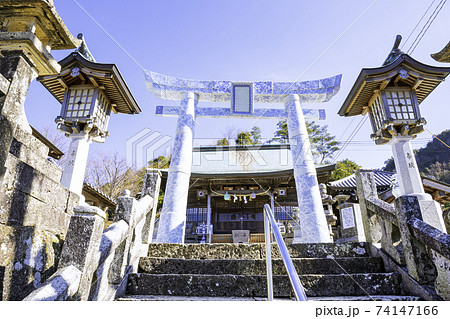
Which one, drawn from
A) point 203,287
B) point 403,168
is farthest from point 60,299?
point 403,168

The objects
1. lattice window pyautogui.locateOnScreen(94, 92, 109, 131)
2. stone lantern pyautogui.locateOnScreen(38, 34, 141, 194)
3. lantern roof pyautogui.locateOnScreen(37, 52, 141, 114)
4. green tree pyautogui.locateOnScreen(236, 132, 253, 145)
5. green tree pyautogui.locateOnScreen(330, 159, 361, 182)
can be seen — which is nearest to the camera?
stone lantern pyautogui.locateOnScreen(38, 34, 141, 194)

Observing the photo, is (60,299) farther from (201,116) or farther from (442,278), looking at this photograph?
(201,116)

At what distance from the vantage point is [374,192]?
4211 mm

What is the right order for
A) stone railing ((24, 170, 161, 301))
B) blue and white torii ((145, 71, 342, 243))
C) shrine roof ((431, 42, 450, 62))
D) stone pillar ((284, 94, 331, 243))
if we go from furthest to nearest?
1. blue and white torii ((145, 71, 342, 243))
2. stone pillar ((284, 94, 331, 243))
3. shrine roof ((431, 42, 450, 62))
4. stone railing ((24, 170, 161, 301))

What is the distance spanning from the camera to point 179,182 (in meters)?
8.02

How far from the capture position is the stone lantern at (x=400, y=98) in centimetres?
705

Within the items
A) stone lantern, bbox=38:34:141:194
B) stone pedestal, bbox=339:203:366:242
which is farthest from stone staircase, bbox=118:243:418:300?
stone lantern, bbox=38:34:141:194

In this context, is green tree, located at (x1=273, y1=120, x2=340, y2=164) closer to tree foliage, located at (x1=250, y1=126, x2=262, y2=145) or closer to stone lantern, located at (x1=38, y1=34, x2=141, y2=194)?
tree foliage, located at (x1=250, y1=126, x2=262, y2=145)

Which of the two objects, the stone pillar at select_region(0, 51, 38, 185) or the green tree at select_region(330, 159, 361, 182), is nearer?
the stone pillar at select_region(0, 51, 38, 185)

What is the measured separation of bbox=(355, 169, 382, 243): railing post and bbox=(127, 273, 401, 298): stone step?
0.92 meters

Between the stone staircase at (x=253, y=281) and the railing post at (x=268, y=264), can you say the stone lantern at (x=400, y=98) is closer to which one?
the stone staircase at (x=253, y=281)

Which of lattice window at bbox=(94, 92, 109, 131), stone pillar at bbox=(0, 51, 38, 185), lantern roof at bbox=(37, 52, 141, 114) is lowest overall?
stone pillar at bbox=(0, 51, 38, 185)

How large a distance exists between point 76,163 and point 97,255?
12.6ft

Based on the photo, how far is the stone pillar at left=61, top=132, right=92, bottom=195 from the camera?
18.3ft
